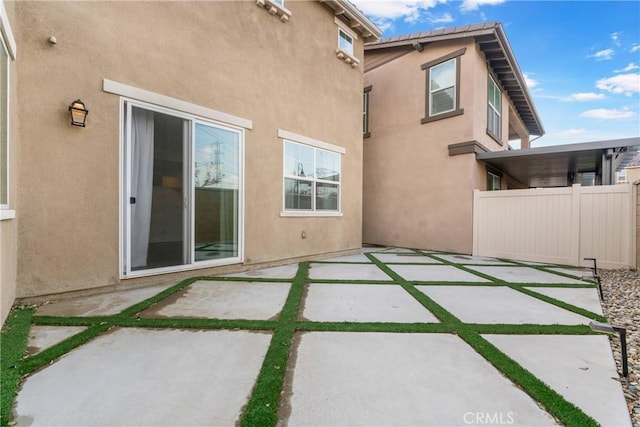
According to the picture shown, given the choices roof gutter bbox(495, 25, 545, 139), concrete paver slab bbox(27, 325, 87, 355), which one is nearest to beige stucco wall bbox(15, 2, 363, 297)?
concrete paver slab bbox(27, 325, 87, 355)

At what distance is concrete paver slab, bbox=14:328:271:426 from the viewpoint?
58.8 inches

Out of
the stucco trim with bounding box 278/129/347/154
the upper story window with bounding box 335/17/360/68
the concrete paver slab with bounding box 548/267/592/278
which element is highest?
the upper story window with bounding box 335/17/360/68

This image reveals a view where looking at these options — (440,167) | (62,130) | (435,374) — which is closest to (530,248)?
(440,167)

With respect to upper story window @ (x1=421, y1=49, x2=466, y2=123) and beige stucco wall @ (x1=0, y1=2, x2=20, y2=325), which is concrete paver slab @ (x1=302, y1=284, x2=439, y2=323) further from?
upper story window @ (x1=421, y1=49, x2=466, y2=123)

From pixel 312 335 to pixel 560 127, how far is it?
19481mm

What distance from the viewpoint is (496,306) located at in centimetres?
332

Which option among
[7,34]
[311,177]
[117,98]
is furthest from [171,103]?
[311,177]

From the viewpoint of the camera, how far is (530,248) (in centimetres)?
670

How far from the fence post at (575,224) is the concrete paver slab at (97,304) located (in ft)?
26.3

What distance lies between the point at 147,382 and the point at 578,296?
199 inches

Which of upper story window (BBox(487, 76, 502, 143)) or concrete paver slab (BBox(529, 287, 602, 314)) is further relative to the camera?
upper story window (BBox(487, 76, 502, 143))

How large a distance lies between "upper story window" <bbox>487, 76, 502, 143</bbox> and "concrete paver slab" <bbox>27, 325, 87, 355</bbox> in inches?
389

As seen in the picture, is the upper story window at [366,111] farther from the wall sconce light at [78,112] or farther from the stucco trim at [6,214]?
the stucco trim at [6,214]

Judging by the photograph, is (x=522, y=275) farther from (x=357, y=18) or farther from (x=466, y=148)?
(x=357, y=18)
